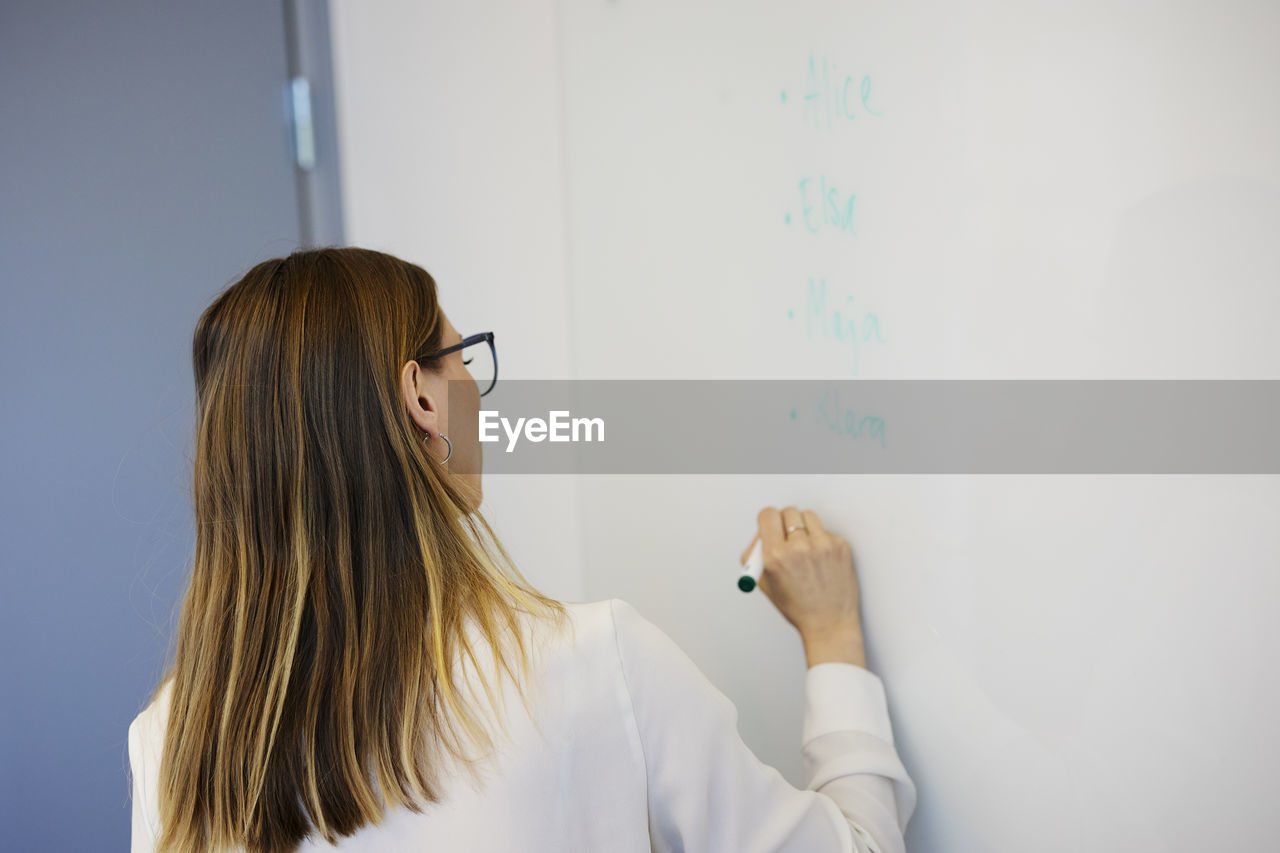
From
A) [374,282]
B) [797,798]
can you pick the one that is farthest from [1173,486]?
[374,282]

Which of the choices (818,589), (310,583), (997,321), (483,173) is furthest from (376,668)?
(483,173)

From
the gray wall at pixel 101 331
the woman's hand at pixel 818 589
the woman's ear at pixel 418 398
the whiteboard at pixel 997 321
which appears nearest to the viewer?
the whiteboard at pixel 997 321

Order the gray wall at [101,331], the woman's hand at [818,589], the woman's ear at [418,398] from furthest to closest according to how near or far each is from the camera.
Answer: the gray wall at [101,331] → the woman's hand at [818,589] → the woman's ear at [418,398]

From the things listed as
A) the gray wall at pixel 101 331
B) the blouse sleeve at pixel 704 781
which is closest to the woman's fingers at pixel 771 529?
the blouse sleeve at pixel 704 781

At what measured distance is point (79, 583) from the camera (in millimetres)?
1178

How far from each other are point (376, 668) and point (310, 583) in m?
0.08

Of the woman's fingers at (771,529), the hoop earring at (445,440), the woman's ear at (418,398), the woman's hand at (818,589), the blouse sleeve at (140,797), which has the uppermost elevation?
the woman's ear at (418,398)

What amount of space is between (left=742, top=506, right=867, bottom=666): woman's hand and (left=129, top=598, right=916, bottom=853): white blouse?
0.16 m

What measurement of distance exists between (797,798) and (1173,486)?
345 millimetres

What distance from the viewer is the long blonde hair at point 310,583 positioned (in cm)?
63

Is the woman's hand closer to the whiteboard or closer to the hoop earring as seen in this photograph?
the whiteboard

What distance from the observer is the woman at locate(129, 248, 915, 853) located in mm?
620

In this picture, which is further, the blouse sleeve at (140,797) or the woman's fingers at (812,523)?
the woman's fingers at (812,523)

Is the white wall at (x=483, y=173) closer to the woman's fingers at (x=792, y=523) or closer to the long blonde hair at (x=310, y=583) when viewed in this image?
the woman's fingers at (x=792, y=523)
